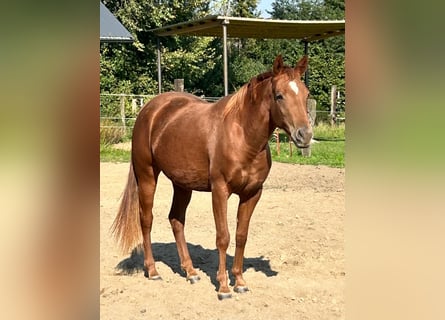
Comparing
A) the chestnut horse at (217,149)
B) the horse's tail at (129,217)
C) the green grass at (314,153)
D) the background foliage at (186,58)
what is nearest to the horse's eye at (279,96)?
the chestnut horse at (217,149)

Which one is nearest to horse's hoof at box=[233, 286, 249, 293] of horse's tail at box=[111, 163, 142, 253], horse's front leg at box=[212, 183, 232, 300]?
horse's front leg at box=[212, 183, 232, 300]

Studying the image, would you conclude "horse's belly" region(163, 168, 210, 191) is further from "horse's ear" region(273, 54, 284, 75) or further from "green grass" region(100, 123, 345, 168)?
"green grass" region(100, 123, 345, 168)

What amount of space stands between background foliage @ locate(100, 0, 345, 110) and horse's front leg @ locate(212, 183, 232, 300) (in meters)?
19.6

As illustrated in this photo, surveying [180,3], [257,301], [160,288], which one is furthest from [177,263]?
[180,3]

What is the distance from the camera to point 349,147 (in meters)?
0.78

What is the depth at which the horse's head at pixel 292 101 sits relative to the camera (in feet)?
11.2

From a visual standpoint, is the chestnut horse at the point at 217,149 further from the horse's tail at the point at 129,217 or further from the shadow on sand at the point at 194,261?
the shadow on sand at the point at 194,261

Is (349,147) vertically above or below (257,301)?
above

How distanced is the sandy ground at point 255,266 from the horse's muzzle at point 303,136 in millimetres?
1247

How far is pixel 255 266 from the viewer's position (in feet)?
16.2
